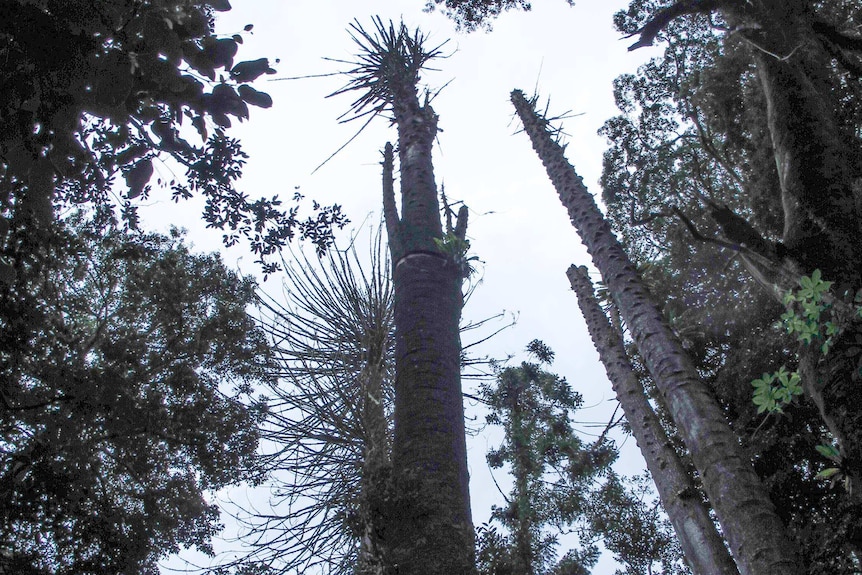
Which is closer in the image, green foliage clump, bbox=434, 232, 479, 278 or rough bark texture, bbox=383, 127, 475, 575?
rough bark texture, bbox=383, 127, 475, 575

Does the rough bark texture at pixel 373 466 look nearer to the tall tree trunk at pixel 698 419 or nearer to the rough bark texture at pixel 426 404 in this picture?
the rough bark texture at pixel 426 404

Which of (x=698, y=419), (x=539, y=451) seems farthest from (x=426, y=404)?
(x=539, y=451)

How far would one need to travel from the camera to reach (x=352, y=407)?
6918 millimetres

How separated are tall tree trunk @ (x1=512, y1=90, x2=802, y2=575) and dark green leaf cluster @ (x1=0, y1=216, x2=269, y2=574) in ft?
16.0

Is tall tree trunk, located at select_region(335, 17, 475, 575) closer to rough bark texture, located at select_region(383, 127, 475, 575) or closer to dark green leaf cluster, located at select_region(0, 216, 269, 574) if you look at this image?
rough bark texture, located at select_region(383, 127, 475, 575)

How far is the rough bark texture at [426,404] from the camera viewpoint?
2500mm

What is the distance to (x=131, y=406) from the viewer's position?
762cm

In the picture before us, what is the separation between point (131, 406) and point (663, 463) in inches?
259

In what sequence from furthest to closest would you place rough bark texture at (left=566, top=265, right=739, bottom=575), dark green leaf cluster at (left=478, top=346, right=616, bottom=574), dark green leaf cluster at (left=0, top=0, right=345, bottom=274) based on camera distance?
dark green leaf cluster at (left=478, top=346, right=616, bottom=574) → rough bark texture at (left=566, top=265, right=739, bottom=575) → dark green leaf cluster at (left=0, top=0, right=345, bottom=274)

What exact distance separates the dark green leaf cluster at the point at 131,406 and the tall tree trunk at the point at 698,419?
16.0 ft

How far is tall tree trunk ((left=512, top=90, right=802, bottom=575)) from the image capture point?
3633 millimetres

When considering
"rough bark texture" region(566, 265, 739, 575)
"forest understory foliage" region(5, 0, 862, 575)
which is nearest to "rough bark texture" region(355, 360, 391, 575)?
"forest understory foliage" region(5, 0, 862, 575)

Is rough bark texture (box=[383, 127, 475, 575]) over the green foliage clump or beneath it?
beneath

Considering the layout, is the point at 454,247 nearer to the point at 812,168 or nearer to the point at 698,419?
the point at 698,419
